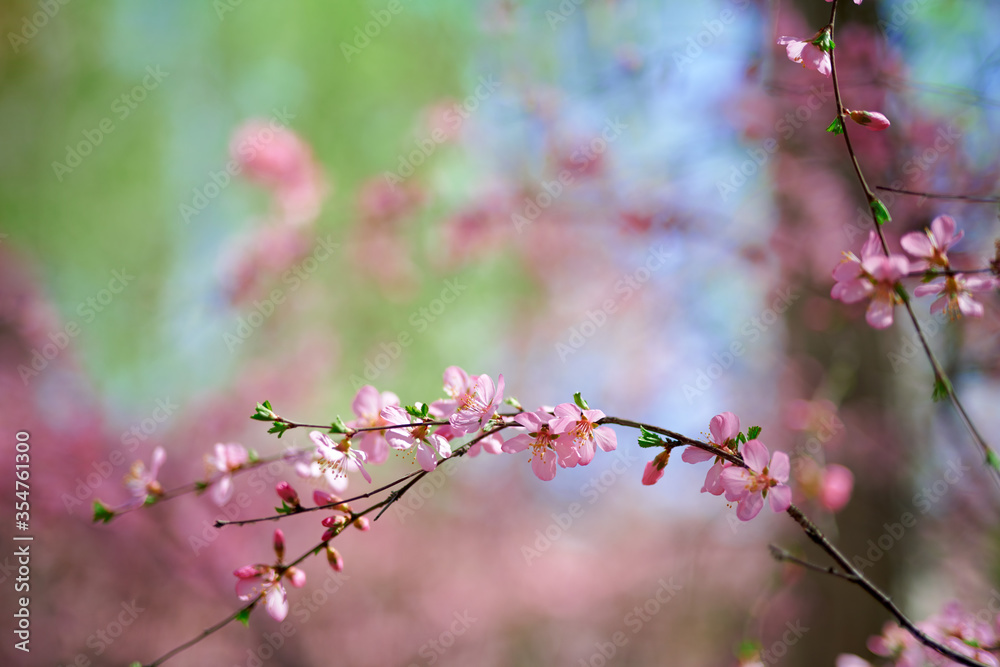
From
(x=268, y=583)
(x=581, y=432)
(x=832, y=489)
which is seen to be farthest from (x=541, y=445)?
(x=832, y=489)

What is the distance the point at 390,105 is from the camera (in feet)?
25.9

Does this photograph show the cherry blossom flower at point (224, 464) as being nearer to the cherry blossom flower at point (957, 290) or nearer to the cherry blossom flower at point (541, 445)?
the cherry blossom flower at point (541, 445)

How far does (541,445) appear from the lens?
0.82 m

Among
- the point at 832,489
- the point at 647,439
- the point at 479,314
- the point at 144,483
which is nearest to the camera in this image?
the point at 647,439

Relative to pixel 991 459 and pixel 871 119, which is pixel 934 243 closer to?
pixel 871 119

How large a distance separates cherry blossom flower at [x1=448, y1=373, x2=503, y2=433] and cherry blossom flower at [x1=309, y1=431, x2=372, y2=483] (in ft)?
0.50

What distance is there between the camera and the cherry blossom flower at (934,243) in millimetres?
829

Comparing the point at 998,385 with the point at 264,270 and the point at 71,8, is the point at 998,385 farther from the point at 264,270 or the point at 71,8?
the point at 71,8

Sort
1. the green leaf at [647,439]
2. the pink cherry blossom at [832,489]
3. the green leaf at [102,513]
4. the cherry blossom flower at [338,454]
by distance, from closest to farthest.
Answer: the green leaf at [647,439] < the cherry blossom flower at [338,454] < the green leaf at [102,513] < the pink cherry blossom at [832,489]

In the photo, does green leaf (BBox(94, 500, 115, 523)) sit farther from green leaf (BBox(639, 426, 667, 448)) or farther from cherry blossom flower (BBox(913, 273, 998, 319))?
cherry blossom flower (BBox(913, 273, 998, 319))

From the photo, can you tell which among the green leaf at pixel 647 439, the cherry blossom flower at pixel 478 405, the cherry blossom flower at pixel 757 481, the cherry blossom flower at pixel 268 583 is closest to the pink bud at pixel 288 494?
the cherry blossom flower at pixel 268 583

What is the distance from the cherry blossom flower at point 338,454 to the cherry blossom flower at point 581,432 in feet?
0.92

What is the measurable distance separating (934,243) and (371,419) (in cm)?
91

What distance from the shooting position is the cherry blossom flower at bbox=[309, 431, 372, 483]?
830 millimetres
